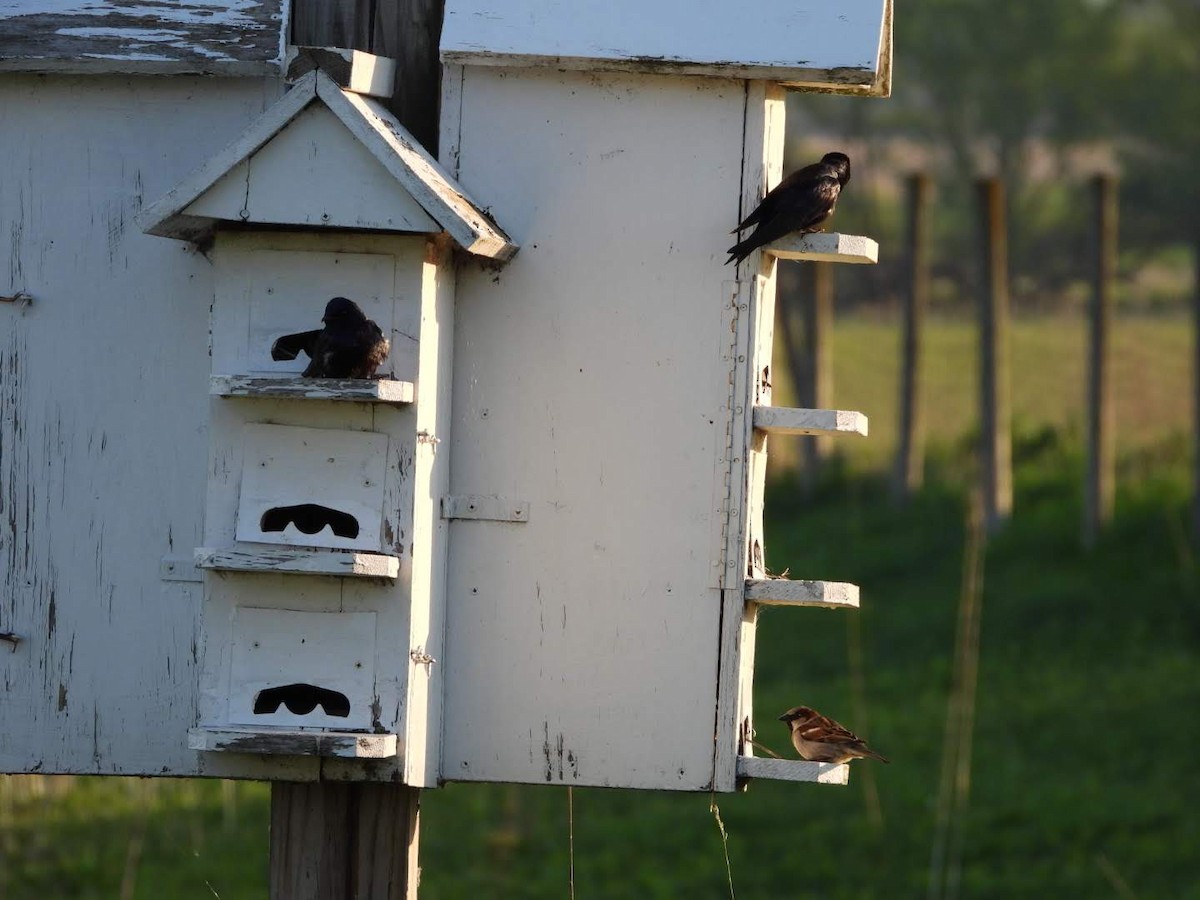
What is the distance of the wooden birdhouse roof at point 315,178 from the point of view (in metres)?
4.26

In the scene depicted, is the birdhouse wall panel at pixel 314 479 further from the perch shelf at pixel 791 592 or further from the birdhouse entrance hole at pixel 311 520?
the perch shelf at pixel 791 592

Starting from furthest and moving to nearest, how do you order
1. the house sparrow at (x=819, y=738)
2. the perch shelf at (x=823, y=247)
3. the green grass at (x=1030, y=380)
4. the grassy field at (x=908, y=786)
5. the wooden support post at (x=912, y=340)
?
the green grass at (x=1030, y=380) < the wooden support post at (x=912, y=340) < the grassy field at (x=908, y=786) < the house sparrow at (x=819, y=738) < the perch shelf at (x=823, y=247)

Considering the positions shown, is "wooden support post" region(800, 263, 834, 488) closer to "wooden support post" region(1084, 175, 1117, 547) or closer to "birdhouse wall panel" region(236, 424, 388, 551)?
"wooden support post" region(1084, 175, 1117, 547)

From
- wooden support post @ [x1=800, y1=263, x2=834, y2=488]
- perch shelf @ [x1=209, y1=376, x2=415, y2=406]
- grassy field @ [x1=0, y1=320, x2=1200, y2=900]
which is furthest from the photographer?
wooden support post @ [x1=800, y1=263, x2=834, y2=488]

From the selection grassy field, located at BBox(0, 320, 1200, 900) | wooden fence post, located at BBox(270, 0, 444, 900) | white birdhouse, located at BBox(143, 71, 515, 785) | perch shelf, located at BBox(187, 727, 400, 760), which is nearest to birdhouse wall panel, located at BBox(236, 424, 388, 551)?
white birdhouse, located at BBox(143, 71, 515, 785)

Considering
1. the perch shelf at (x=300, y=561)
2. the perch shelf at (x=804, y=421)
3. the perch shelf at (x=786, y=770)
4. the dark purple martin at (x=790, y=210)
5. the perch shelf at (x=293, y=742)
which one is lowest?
the perch shelf at (x=786, y=770)

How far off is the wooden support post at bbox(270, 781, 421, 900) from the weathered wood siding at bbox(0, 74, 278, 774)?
1.05 feet

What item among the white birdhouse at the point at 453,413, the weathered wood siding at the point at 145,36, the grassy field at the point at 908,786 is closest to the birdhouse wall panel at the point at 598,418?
the white birdhouse at the point at 453,413

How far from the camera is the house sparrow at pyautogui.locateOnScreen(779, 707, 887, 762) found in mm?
5488

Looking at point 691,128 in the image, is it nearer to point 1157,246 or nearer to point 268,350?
point 268,350

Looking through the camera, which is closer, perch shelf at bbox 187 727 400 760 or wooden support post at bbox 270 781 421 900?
perch shelf at bbox 187 727 400 760

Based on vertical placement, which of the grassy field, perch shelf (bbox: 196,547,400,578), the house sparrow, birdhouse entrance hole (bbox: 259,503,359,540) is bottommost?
the grassy field

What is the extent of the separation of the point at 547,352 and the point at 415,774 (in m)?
1.00

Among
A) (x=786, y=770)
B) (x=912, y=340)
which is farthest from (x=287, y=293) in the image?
(x=912, y=340)
